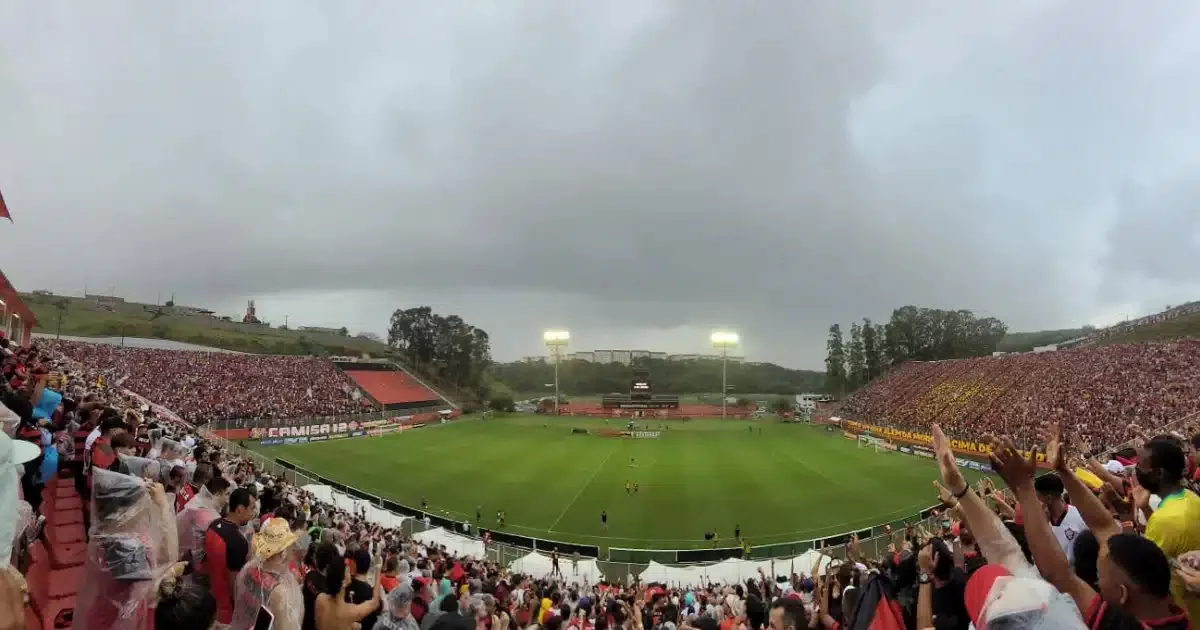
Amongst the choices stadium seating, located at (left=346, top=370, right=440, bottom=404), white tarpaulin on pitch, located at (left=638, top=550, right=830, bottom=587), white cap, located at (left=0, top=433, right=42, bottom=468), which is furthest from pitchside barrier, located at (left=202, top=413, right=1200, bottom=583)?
stadium seating, located at (left=346, top=370, right=440, bottom=404)

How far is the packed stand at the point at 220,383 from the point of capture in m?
42.8

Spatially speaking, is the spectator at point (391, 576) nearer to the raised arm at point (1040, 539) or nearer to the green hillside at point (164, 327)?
the raised arm at point (1040, 539)

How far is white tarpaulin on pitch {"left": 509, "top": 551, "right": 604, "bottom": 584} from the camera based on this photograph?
16609 millimetres

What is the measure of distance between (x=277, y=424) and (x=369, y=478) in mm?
16063

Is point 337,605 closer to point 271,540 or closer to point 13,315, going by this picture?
point 271,540

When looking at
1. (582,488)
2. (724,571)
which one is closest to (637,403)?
(582,488)

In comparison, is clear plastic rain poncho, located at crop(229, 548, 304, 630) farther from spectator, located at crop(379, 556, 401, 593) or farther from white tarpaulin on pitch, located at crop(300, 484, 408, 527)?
white tarpaulin on pitch, located at crop(300, 484, 408, 527)

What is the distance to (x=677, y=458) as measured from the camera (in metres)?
38.8

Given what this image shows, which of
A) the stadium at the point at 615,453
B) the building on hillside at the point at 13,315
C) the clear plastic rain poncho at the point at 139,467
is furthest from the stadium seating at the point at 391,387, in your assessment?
the clear plastic rain poncho at the point at 139,467

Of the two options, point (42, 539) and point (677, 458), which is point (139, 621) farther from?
point (677, 458)

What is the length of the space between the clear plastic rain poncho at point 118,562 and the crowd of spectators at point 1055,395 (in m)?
26.4

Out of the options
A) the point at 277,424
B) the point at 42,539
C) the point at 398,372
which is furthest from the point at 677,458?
the point at 398,372

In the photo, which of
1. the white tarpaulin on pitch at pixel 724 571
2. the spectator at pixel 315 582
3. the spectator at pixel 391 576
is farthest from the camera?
the white tarpaulin on pitch at pixel 724 571

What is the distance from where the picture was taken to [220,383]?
162ft
